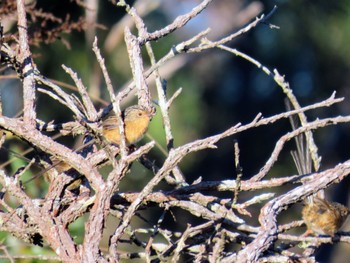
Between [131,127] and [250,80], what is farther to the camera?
[250,80]

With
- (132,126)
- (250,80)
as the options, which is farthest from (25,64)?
(250,80)

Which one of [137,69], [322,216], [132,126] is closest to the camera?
[137,69]

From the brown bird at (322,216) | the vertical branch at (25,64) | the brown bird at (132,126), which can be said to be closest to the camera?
the vertical branch at (25,64)

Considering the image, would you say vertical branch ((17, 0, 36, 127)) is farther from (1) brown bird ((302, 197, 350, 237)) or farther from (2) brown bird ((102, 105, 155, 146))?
(1) brown bird ((302, 197, 350, 237))

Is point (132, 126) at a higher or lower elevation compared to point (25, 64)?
lower

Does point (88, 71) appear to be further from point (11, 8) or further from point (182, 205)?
point (182, 205)

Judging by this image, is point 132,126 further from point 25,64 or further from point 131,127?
point 25,64

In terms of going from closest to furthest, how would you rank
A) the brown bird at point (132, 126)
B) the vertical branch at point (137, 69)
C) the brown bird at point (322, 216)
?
the vertical branch at point (137, 69)
the brown bird at point (132, 126)
the brown bird at point (322, 216)

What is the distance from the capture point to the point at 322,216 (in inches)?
219

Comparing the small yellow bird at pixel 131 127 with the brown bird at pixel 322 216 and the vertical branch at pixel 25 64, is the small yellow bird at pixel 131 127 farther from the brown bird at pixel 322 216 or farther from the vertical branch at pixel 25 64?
the brown bird at pixel 322 216

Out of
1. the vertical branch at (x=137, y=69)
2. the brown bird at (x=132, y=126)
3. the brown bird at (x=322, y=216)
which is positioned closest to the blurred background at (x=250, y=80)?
the brown bird at (x=322, y=216)

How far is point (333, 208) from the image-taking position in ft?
19.6

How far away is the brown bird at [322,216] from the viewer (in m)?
5.32

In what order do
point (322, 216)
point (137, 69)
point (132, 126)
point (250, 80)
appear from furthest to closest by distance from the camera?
1. point (250, 80)
2. point (322, 216)
3. point (132, 126)
4. point (137, 69)
